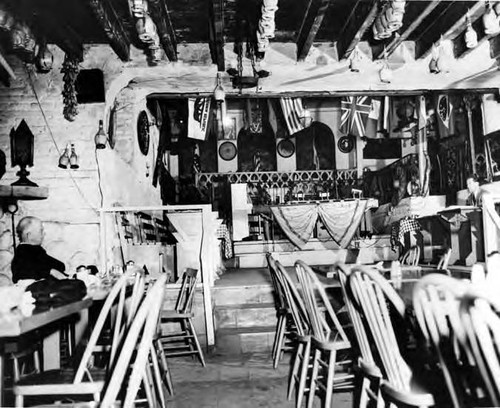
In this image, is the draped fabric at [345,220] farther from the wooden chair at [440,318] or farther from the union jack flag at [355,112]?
the wooden chair at [440,318]

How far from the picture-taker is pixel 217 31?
5102 mm

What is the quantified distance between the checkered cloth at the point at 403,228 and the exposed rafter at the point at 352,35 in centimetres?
356

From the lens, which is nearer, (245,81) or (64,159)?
(64,159)

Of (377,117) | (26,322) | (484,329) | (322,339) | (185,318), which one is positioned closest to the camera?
(484,329)

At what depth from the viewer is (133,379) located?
1.90m

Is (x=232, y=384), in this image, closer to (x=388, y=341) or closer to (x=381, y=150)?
(x=388, y=341)

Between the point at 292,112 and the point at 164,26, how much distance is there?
2735mm

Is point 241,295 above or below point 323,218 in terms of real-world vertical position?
below

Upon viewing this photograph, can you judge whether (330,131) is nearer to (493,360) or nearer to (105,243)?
(105,243)

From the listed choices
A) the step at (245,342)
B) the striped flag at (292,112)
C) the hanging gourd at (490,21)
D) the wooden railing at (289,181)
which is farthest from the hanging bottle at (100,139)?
the wooden railing at (289,181)

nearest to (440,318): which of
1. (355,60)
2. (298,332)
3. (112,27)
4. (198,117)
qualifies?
(298,332)

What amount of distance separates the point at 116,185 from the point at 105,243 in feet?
3.22

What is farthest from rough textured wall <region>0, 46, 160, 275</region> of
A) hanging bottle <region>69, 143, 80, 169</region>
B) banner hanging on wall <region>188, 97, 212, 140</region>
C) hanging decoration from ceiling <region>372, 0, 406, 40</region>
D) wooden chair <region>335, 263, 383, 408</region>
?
wooden chair <region>335, 263, 383, 408</region>

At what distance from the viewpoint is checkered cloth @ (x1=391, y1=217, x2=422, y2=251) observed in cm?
845
